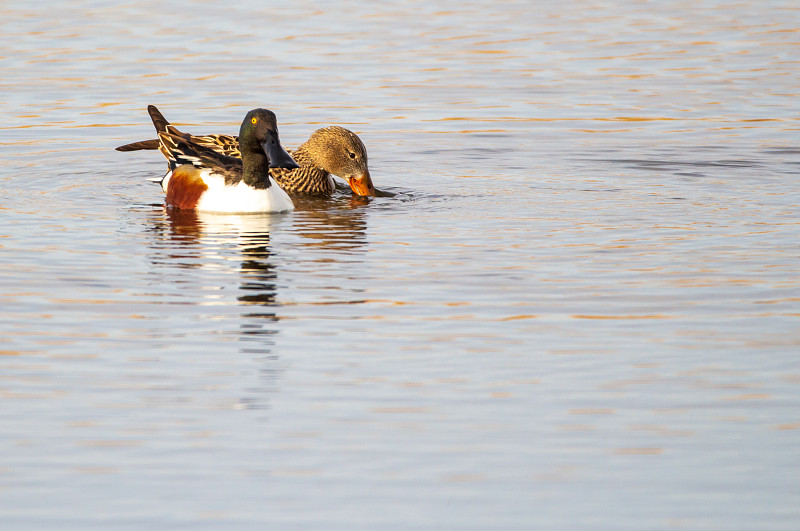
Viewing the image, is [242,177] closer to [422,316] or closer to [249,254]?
[249,254]

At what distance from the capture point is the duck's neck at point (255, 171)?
40.0 feet

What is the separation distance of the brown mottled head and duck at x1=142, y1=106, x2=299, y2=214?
0.80m

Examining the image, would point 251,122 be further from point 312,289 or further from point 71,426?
point 71,426

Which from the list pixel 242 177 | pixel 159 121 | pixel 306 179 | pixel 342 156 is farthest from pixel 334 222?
pixel 159 121

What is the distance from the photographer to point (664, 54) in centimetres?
2061

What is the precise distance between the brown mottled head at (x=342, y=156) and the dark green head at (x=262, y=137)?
3.11 ft

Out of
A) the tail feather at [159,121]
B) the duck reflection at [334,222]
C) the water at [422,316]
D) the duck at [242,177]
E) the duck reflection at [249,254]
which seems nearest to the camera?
the water at [422,316]

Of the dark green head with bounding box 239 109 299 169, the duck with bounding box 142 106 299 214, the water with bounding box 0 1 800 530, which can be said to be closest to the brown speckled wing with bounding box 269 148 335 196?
the water with bounding box 0 1 800 530

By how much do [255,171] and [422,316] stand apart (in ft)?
14.3

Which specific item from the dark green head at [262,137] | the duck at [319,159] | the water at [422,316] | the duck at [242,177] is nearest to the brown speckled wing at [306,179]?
the duck at [319,159]

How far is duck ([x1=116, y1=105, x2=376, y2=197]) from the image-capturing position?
13.1m

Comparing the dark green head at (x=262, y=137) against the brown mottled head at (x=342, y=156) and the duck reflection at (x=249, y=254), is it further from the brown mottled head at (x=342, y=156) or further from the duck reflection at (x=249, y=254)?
the brown mottled head at (x=342, y=156)

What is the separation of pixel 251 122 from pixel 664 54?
10.0 m

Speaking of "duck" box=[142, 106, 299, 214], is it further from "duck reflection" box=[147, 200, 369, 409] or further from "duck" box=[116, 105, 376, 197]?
"duck" box=[116, 105, 376, 197]
